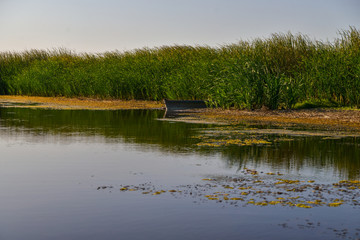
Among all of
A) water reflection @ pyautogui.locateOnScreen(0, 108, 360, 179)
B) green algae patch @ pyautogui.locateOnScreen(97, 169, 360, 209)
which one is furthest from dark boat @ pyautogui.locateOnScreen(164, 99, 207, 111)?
green algae patch @ pyautogui.locateOnScreen(97, 169, 360, 209)

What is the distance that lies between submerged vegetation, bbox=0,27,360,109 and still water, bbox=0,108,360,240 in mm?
7162

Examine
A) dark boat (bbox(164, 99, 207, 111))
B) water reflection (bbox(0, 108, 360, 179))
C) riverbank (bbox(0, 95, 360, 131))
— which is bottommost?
water reflection (bbox(0, 108, 360, 179))

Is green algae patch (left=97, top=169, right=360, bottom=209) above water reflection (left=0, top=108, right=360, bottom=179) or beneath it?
beneath

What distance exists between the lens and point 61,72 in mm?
36406

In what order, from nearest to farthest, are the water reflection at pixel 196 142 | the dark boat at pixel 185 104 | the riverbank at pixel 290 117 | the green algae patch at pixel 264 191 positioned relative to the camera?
the green algae patch at pixel 264 191
the water reflection at pixel 196 142
the riverbank at pixel 290 117
the dark boat at pixel 185 104

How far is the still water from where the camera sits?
5.13 meters

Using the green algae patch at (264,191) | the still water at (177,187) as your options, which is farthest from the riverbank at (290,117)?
the green algae patch at (264,191)

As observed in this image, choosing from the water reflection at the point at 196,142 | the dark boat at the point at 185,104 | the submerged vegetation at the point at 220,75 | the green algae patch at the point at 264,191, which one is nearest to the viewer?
the green algae patch at the point at 264,191

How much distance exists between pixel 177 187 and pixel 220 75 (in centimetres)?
1627

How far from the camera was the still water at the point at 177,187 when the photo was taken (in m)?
5.13

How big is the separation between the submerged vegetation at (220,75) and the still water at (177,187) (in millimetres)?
7162

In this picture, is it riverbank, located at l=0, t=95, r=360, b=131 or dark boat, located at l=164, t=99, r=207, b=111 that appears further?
dark boat, located at l=164, t=99, r=207, b=111

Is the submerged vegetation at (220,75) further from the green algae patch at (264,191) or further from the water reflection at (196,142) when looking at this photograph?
the green algae patch at (264,191)

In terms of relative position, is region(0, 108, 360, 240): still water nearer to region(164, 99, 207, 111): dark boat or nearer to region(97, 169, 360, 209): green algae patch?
region(97, 169, 360, 209): green algae patch
